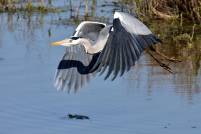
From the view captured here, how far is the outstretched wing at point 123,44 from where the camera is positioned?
17.0ft

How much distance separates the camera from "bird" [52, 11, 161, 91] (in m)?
5.22

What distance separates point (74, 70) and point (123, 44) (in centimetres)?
93

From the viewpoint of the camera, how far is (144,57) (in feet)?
25.2

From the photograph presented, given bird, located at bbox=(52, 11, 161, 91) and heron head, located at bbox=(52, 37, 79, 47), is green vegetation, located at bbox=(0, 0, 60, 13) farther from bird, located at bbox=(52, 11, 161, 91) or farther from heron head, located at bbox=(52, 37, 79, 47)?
heron head, located at bbox=(52, 37, 79, 47)

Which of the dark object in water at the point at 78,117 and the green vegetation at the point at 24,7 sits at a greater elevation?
the green vegetation at the point at 24,7

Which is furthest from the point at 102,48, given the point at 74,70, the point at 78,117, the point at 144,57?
the point at 144,57

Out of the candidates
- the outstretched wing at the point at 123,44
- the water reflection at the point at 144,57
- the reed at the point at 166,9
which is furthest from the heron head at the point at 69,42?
the reed at the point at 166,9

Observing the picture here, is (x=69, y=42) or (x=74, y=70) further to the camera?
(x=74, y=70)

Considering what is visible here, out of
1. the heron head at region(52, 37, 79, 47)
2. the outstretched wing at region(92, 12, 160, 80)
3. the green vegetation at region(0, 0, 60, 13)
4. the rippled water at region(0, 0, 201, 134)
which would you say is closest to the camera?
the outstretched wing at region(92, 12, 160, 80)

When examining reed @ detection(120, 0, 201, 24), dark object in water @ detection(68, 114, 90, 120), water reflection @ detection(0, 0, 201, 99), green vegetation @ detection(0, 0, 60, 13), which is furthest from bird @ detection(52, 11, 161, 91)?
green vegetation @ detection(0, 0, 60, 13)

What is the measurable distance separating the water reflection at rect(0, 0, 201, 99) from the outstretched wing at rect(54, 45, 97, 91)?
0.74 m

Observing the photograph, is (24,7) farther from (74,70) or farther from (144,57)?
(74,70)

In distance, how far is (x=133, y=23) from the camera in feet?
17.8

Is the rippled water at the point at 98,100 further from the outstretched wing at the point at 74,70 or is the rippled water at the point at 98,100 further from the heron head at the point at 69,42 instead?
the heron head at the point at 69,42
